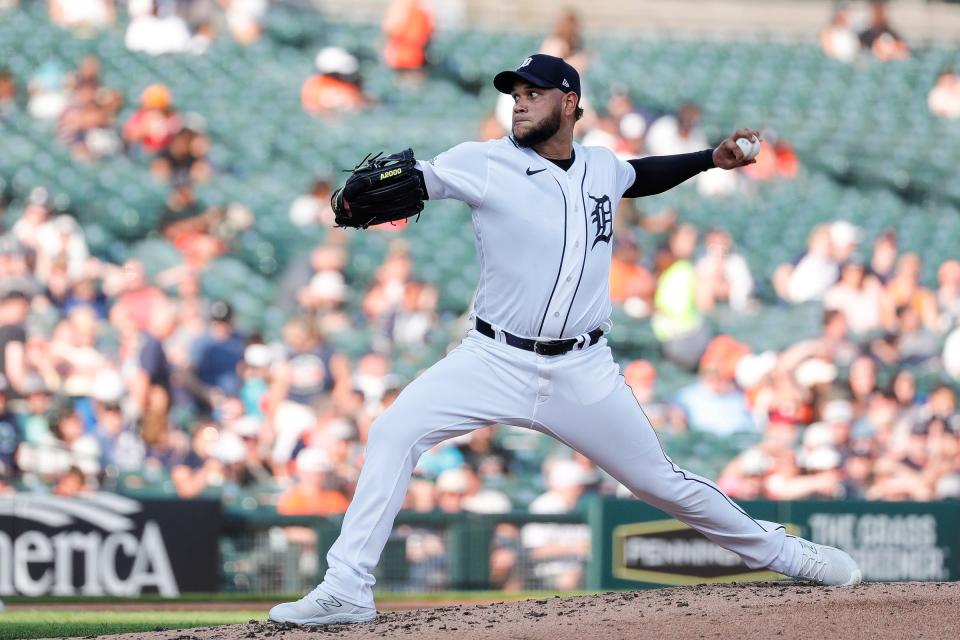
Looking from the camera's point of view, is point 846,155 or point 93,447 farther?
point 846,155

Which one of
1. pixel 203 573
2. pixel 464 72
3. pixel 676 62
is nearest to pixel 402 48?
pixel 464 72

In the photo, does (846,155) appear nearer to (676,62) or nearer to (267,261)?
(676,62)

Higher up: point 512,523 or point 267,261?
point 267,261

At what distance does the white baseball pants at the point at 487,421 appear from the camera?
14.7ft

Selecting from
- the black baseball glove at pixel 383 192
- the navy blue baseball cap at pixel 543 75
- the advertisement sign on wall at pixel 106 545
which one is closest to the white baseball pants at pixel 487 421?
the black baseball glove at pixel 383 192

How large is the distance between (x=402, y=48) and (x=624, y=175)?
9.76m

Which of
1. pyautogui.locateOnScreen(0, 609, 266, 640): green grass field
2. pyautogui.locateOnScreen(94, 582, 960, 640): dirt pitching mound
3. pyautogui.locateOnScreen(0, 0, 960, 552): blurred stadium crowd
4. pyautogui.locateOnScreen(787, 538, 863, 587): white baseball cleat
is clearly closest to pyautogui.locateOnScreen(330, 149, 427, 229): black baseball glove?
pyautogui.locateOnScreen(94, 582, 960, 640): dirt pitching mound

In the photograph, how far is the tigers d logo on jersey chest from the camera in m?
4.64

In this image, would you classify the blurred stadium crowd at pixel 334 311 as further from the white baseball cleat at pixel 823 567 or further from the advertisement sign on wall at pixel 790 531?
the white baseball cleat at pixel 823 567

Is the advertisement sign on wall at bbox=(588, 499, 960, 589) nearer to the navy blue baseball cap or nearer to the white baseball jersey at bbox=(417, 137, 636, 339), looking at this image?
the white baseball jersey at bbox=(417, 137, 636, 339)

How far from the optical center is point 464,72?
1451 cm

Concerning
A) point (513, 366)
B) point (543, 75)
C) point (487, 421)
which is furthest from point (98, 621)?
point (543, 75)

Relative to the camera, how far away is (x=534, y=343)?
4.55 meters

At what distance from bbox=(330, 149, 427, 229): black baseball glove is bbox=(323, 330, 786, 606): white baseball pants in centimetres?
48
